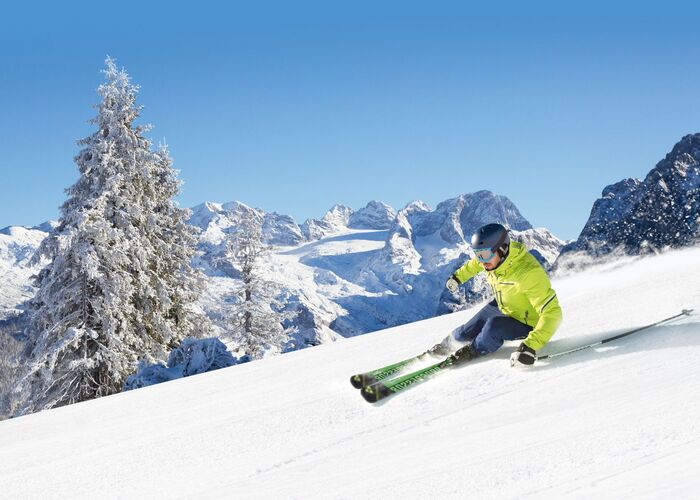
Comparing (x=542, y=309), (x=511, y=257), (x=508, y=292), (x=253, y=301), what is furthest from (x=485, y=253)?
(x=253, y=301)

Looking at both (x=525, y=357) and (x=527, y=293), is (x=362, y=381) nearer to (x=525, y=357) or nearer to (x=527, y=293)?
(x=525, y=357)

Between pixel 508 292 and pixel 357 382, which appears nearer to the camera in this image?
pixel 357 382

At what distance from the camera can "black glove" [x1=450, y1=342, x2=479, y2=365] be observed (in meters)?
4.92

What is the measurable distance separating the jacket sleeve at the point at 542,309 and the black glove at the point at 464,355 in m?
0.61

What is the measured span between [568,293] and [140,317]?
13500 millimetres

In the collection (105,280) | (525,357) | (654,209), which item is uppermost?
(654,209)

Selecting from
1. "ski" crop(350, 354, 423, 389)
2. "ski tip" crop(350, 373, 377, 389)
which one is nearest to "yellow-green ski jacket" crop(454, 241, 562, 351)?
"ski" crop(350, 354, 423, 389)

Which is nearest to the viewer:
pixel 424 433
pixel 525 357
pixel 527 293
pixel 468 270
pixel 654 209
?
pixel 424 433

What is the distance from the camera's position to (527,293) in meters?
4.78

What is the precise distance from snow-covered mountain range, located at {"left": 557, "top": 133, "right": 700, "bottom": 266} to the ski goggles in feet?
156

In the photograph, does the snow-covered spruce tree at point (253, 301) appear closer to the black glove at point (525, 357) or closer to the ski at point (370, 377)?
the ski at point (370, 377)

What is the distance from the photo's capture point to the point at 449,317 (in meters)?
8.47

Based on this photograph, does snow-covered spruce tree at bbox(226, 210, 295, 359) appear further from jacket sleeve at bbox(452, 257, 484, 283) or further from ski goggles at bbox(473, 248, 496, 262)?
ski goggles at bbox(473, 248, 496, 262)

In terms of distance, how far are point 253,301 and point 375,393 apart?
22204 millimetres
